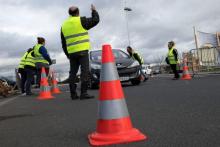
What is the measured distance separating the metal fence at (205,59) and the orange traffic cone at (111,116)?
1578 centimetres

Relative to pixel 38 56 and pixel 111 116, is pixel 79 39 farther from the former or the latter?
pixel 111 116

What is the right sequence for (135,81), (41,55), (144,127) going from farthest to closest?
(135,81), (41,55), (144,127)

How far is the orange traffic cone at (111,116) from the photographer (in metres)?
3.69

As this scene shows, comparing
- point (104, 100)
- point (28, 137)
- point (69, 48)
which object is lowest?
point (28, 137)

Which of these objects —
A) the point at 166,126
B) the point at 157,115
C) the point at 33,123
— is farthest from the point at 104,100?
the point at 33,123

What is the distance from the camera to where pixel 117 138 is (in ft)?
12.1

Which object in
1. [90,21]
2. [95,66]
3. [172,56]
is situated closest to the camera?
[90,21]

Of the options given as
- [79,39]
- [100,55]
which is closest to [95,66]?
[100,55]

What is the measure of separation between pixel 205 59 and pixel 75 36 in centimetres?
1327

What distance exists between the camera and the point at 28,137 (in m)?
4.37

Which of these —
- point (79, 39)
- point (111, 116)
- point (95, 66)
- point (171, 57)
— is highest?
point (79, 39)

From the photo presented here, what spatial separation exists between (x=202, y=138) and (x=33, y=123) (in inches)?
103

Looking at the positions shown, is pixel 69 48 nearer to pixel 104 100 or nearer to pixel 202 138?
pixel 104 100

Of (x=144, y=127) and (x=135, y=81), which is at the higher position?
(x=135, y=81)
